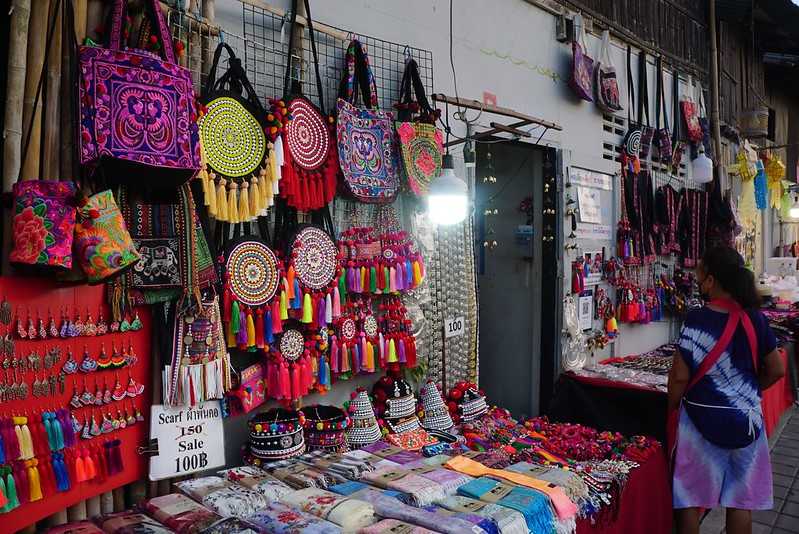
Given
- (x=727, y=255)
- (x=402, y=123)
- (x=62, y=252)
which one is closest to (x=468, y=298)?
(x=402, y=123)

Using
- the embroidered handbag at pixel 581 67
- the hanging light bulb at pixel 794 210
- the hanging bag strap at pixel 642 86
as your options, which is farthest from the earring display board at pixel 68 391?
the hanging light bulb at pixel 794 210

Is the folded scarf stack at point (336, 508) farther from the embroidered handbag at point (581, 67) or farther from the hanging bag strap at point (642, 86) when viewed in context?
the hanging bag strap at point (642, 86)

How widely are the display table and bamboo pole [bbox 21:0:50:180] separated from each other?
140 inches

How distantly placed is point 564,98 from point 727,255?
2175 millimetres

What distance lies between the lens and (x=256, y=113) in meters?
2.28

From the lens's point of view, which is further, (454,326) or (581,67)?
(581,67)

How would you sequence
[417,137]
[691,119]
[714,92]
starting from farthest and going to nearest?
[714,92] → [691,119] → [417,137]

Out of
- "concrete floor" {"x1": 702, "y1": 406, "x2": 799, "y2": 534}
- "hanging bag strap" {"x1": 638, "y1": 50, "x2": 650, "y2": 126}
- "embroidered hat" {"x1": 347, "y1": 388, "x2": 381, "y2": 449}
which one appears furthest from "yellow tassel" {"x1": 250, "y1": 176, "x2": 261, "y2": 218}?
"hanging bag strap" {"x1": 638, "y1": 50, "x2": 650, "y2": 126}

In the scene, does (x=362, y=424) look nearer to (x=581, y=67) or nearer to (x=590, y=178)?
(x=590, y=178)

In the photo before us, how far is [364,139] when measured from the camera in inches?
106

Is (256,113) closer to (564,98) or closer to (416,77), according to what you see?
(416,77)

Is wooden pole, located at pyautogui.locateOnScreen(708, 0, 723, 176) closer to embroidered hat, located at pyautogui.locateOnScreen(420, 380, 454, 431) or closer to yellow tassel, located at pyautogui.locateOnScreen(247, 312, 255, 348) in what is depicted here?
embroidered hat, located at pyautogui.locateOnScreen(420, 380, 454, 431)

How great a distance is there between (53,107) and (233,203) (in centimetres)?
65

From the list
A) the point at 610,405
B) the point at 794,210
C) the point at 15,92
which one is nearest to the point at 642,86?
the point at 610,405
